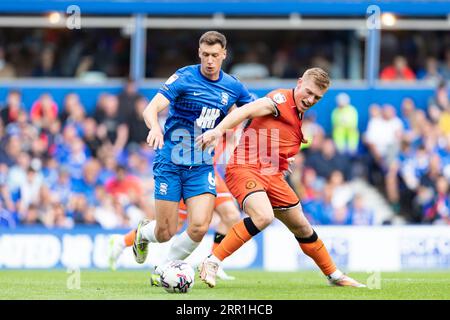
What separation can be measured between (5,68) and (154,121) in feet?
41.2

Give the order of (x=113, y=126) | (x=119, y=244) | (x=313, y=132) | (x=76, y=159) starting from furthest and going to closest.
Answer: (x=313, y=132), (x=113, y=126), (x=76, y=159), (x=119, y=244)

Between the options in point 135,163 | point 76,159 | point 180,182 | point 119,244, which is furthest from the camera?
point 135,163

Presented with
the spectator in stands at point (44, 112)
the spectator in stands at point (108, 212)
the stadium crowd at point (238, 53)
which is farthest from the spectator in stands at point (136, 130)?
the stadium crowd at point (238, 53)

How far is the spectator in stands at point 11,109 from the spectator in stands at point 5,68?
6.54ft

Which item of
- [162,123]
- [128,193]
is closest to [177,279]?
[128,193]

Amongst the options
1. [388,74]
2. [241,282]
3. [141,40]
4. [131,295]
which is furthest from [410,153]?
[131,295]

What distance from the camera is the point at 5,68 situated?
21875mm

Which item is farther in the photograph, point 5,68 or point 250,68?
point 250,68

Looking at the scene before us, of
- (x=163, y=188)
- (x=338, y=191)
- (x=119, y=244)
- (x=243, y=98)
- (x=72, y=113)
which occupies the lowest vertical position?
(x=119, y=244)

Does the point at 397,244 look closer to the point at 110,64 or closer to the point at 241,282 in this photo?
the point at 241,282

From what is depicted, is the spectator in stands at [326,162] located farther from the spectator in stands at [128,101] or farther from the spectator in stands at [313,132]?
the spectator in stands at [128,101]

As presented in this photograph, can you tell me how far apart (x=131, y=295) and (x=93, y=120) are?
10.8 meters

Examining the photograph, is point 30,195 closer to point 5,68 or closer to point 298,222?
point 5,68

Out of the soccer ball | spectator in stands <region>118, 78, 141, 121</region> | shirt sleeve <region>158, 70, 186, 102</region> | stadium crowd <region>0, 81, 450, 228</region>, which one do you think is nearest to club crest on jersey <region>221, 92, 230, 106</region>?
shirt sleeve <region>158, 70, 186, 102</region>
